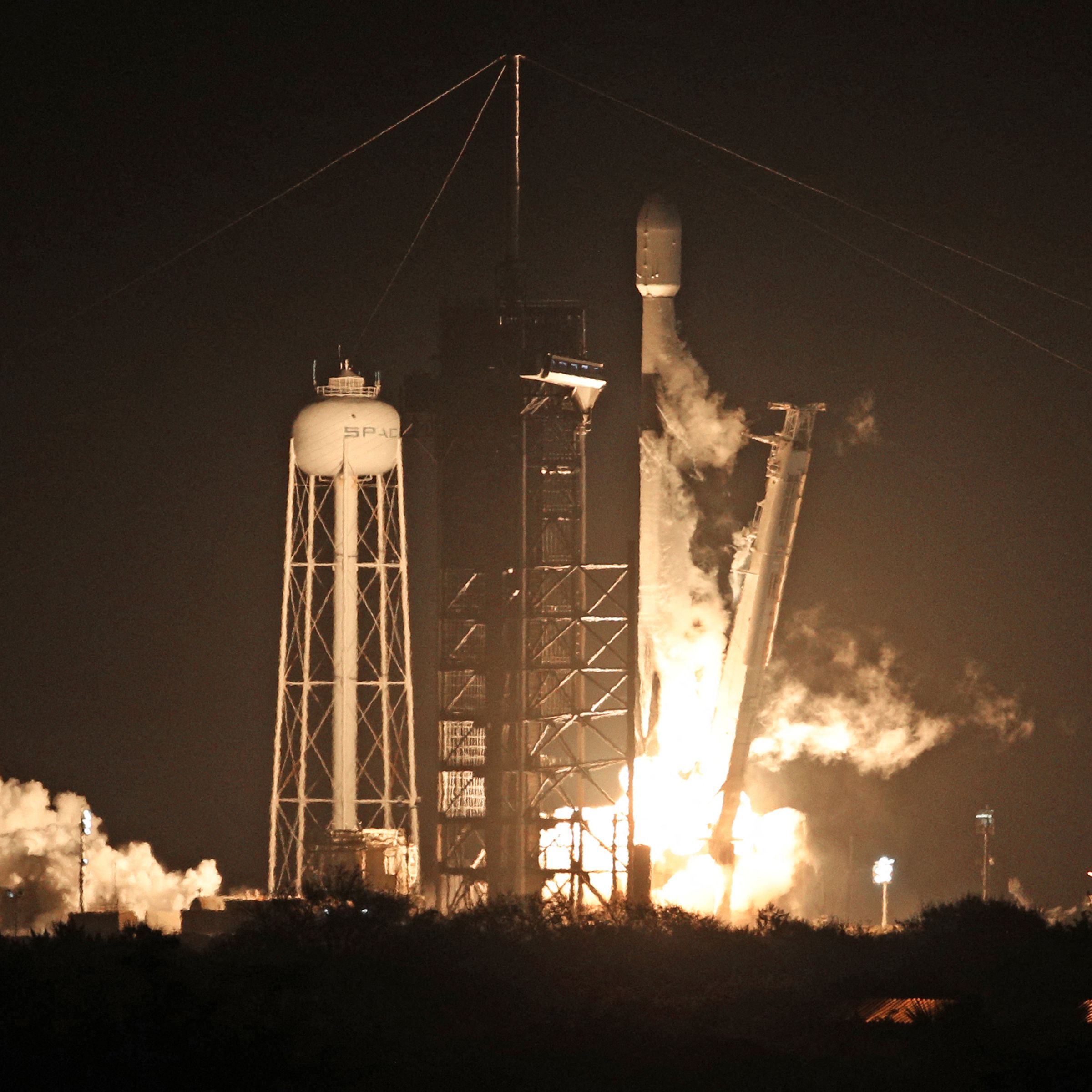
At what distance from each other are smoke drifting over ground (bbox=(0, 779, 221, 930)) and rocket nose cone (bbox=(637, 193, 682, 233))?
58.3ft

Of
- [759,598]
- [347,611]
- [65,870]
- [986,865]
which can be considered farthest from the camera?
[986,865]

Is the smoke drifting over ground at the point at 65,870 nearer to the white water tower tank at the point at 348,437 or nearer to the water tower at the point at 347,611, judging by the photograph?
the water tower at the point at 347,611

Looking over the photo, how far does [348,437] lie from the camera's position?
56031 millimetres

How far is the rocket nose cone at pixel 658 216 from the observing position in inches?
2176

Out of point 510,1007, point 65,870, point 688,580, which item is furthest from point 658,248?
point 510,1007

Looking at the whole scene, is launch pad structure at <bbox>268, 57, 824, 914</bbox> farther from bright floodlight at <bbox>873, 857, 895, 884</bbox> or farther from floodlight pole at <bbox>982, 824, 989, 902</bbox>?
floodlight pole at <bbox>982, 824, 989, 902</bbox>

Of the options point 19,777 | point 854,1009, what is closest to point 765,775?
point 19,777

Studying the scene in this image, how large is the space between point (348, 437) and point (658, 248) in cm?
759

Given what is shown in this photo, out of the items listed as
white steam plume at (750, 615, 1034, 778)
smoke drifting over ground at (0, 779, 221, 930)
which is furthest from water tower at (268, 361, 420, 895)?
white steam plume at (750, 615, 1034, 778)

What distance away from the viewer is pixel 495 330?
55.1 metres

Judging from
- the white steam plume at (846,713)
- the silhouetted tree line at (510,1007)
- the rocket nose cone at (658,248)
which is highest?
the rocket nose cone at (658,248)

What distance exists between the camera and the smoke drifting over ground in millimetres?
59469

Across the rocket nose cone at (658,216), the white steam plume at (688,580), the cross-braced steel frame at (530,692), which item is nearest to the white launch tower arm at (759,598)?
the white steam plume at (688,580)

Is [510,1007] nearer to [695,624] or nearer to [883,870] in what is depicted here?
[695,624]
